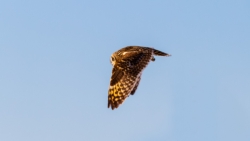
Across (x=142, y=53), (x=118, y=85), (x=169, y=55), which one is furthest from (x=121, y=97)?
(x=169, y=55)

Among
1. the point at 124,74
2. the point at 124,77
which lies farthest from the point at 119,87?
the point at 124,74

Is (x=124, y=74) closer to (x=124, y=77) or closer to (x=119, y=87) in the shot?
(x=124, y=77)

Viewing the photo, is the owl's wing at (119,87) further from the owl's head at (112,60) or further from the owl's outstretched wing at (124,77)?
the owl's head at (112,60)

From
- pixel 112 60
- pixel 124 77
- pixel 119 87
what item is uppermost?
pixel 112 60

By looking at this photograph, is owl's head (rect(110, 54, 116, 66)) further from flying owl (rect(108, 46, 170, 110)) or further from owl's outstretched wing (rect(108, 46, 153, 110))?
owl's outstretched wing (rect(108, 46, 153, 110))

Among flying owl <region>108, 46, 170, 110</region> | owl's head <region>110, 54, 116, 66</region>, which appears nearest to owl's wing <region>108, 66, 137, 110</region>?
flying owl <region>108, 46, 170, 110</region>

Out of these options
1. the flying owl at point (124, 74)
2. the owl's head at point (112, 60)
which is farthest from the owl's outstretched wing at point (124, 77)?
the owl's head at point (112, 60)

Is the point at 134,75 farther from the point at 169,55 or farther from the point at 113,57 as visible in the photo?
the point at 169,55
